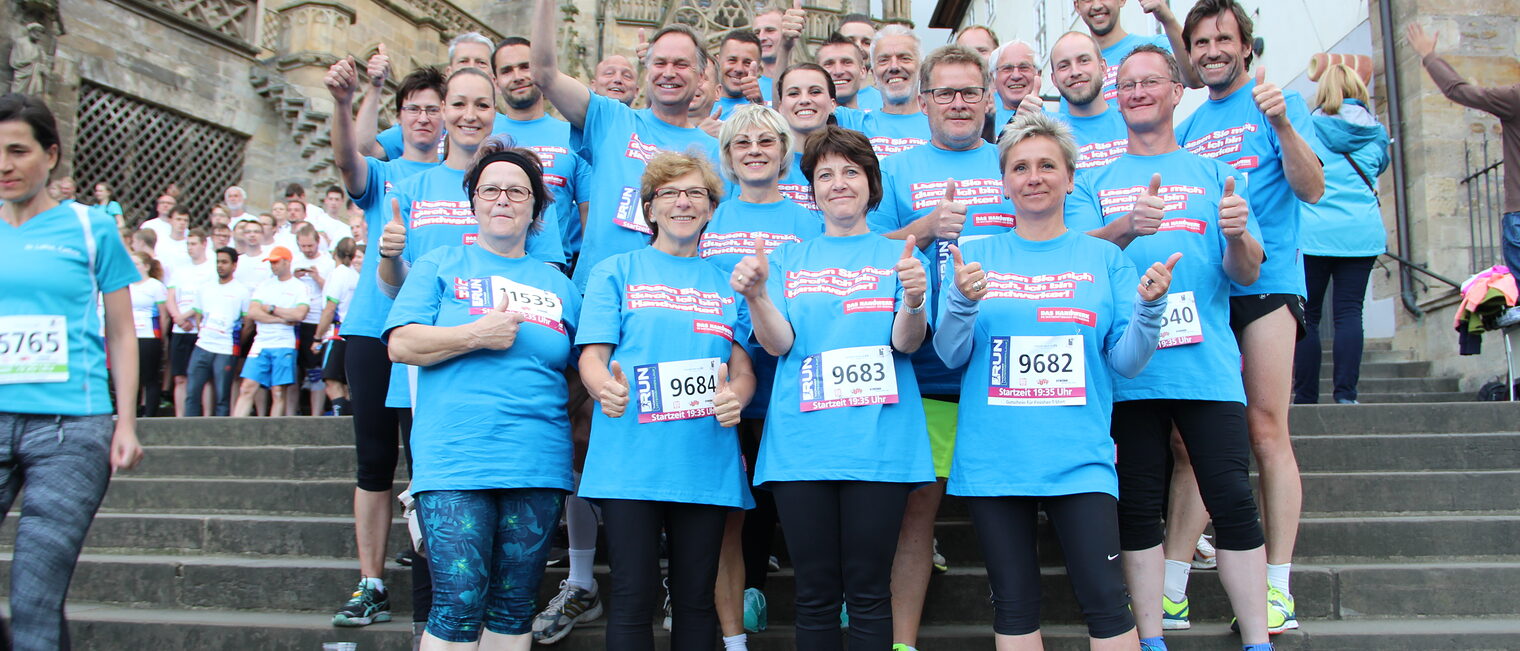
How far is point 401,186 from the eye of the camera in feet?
15.0

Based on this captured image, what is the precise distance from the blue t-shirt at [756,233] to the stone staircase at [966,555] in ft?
3.32

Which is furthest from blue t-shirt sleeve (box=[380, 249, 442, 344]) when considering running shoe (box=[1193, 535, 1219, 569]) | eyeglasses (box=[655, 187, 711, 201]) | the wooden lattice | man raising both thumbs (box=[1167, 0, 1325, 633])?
the wooden lattice

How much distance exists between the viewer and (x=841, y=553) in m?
3.50

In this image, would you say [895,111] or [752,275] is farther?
[895,111]

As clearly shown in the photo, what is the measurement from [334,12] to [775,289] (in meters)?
16.7

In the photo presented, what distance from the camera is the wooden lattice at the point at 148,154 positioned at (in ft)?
47.9

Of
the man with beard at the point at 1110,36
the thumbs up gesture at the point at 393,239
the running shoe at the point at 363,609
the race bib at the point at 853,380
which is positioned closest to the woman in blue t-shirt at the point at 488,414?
the thumbs up gesture at the point at 393,239

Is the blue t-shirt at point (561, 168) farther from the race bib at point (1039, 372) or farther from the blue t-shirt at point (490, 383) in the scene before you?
the race bib at point (1039, 372)

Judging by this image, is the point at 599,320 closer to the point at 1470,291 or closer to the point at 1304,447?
the point at 1304,447

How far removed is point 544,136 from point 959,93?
197cm

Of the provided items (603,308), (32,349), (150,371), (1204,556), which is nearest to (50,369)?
(32,349)

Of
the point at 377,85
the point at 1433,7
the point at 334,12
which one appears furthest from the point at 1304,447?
the point at 334,12

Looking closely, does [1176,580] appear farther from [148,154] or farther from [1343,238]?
[148,154]

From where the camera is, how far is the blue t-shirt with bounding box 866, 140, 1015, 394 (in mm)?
4297
